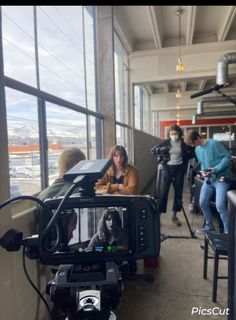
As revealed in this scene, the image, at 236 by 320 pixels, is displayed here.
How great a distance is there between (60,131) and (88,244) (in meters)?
1.43

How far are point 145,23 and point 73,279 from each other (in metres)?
0.80

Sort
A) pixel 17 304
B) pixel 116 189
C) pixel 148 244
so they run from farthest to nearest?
pixel 116 189 → pixel 17 304 → pixel 148 244

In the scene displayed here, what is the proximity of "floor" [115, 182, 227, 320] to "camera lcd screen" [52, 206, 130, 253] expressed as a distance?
45.8 inches

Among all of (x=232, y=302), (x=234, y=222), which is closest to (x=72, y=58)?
(x=234, y=222)

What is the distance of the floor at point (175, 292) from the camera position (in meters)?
1.73

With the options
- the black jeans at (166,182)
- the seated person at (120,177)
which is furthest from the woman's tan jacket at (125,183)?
the black jeans at (166,182)

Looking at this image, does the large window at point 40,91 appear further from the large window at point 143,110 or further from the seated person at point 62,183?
the large window at point 143,110

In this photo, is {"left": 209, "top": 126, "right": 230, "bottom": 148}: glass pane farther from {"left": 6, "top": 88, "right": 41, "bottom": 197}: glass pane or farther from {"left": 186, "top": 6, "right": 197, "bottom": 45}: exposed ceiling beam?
{"left": 186, "top": 6, "right": 197, "bottom": 45}: exposed ceiling beam

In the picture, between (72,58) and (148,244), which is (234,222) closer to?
(148,244)

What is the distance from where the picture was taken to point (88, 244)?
85 centimetres

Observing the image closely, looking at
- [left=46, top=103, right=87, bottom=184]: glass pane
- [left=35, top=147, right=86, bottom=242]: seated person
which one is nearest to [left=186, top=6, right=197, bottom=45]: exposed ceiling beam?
[left=35, top=147, right=86, bottom=242]: seated person

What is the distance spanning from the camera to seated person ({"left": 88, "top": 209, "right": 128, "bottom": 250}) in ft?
2.75

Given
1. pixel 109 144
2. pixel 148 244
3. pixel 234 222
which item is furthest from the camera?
pixel 109 144

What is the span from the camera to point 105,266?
2.94 ft
